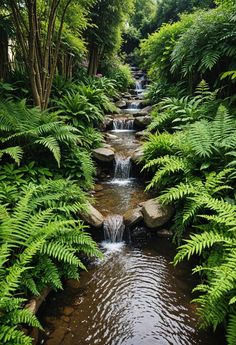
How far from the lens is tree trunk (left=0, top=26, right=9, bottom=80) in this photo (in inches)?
241

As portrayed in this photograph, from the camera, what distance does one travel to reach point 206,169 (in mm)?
4309

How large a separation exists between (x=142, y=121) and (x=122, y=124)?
912 millimetres

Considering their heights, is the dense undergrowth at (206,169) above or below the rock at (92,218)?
above

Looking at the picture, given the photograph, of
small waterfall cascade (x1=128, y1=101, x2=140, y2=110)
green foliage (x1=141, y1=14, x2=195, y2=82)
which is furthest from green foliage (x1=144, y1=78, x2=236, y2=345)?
small waterfall cascade (x1=128, y1=101, x2=140, y2=110)

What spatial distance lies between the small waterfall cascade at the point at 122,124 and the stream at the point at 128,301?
5.67 m

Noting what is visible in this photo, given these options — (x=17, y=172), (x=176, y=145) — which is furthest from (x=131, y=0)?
(x=17, y=172)

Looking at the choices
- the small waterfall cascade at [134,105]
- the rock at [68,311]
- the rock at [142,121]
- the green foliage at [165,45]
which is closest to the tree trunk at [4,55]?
the green foliage at [165,45]

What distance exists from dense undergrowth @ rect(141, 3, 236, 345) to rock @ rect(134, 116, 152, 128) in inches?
59.2

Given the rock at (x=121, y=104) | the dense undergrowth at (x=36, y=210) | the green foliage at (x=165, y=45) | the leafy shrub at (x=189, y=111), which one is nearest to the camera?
the dense undergrowth at (x=36, y=210)

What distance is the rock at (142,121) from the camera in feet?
30.4

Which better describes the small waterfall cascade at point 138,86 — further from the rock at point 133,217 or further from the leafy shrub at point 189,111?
the rock at point 133,217

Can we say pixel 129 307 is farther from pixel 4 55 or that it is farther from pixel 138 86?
pixel 138 86

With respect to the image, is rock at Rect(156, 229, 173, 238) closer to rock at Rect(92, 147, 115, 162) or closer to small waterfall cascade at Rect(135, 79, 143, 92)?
rock at Rect(92, 147, 115, 162)

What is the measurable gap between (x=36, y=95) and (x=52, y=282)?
12.5 ft
